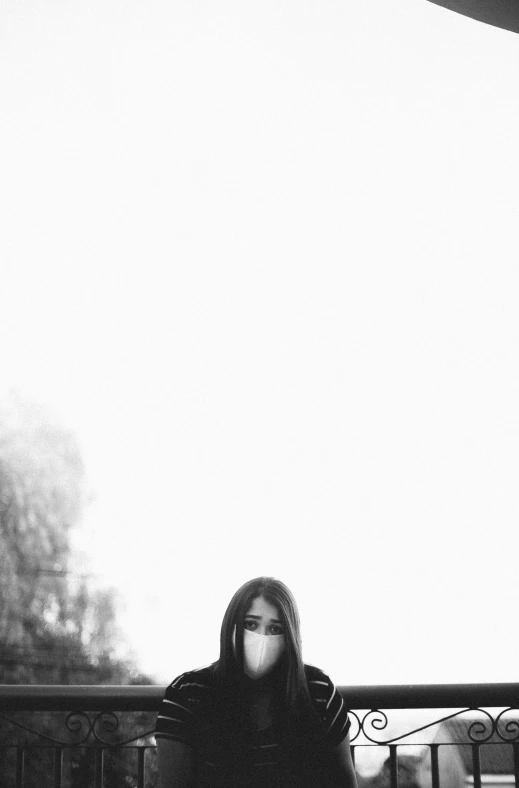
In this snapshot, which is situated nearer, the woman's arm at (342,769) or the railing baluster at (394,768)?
the woman's arm at (342,769)

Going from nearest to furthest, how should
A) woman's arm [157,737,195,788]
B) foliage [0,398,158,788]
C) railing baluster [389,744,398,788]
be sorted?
woman's arm [157,737,195,788] < railing baluster [389,744,398,788] < foliage [0,398,158,788]

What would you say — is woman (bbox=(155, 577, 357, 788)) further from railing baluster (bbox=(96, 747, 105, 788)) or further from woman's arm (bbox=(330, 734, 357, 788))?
railing baluster (bbox=(96, 747, 105, 788))

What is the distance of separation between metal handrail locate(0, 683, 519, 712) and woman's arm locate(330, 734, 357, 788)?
0.92 ft

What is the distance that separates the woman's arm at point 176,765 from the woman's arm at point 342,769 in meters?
0.23

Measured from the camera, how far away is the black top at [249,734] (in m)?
1.21

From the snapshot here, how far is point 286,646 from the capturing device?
4.35 feet

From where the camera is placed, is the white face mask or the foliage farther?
the foliage

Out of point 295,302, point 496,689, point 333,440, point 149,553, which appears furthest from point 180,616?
point 496,689

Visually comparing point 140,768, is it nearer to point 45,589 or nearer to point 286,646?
point 286,646

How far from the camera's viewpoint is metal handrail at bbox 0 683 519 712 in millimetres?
1560

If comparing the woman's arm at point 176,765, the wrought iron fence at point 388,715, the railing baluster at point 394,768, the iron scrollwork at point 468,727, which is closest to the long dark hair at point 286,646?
the woman's arm at point 176,765

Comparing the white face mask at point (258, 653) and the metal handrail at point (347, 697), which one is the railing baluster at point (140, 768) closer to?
the metal handrail at point (347, 697)

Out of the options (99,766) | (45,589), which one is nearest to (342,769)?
(99,766)

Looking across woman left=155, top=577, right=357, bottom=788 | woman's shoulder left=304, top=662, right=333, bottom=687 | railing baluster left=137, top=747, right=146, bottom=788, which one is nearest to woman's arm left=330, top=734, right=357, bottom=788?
woman left=155, top=577, right=357, bottom=788
